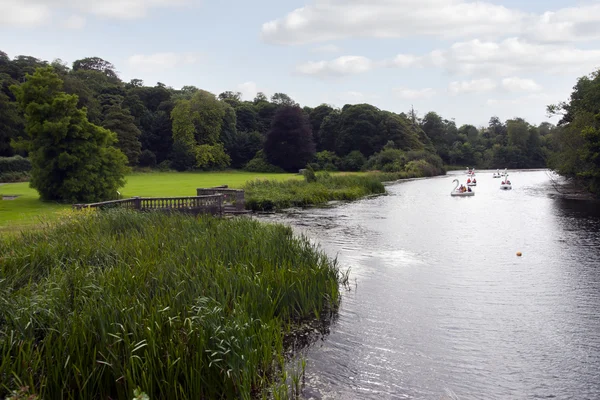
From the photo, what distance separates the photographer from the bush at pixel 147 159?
67.2m

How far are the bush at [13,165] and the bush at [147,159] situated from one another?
23.6 m

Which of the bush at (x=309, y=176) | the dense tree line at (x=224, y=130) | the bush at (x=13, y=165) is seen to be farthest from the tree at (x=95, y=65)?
the bush at (x=309, y=176)

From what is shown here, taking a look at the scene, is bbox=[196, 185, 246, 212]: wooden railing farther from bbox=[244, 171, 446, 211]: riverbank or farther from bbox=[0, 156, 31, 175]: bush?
bbox=[0, 156, 31, 175]: bush

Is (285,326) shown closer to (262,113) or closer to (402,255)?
(402,255)

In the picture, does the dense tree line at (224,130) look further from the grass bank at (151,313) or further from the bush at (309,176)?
the grass bank at (151,313)

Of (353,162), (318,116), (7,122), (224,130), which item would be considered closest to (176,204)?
(7,122)

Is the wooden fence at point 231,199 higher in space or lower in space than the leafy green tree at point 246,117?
lower

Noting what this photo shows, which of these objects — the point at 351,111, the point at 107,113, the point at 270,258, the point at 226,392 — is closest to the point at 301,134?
the point at 351,111

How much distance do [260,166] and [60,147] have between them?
4706cm

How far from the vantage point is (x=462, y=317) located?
9555mm

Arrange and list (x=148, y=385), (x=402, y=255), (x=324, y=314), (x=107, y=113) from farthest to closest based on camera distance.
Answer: (x=107, y=113) < (x=402, y=255) < (x=324, y=314) < (x=148, y=385)

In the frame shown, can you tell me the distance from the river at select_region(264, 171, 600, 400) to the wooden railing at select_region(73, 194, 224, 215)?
14.7ft

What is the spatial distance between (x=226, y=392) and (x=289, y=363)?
6.09 ft

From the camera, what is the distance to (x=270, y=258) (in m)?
10.1
